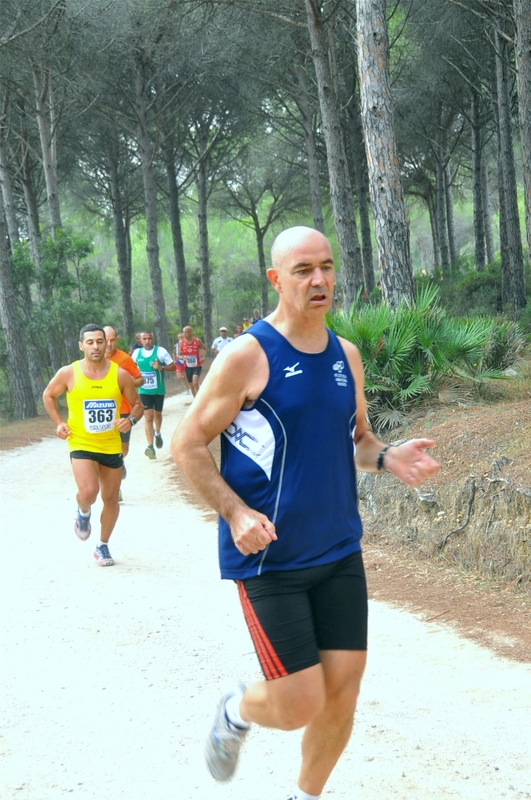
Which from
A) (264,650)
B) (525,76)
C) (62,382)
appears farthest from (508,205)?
(264,650)

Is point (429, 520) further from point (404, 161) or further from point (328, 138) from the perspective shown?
point (404, 161)

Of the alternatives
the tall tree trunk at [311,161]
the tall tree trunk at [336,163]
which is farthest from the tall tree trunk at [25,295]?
→ the tall tree trunk at [336,163]

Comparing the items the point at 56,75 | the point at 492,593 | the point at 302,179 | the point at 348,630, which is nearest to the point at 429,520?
the point at 492,593

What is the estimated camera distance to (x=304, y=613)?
3.05 metres

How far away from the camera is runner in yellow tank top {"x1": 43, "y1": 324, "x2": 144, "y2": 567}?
26.5ft

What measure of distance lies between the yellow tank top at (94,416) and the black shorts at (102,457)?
0.11 ft

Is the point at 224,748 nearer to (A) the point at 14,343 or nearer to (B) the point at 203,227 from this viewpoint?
(A) the point at 14,343

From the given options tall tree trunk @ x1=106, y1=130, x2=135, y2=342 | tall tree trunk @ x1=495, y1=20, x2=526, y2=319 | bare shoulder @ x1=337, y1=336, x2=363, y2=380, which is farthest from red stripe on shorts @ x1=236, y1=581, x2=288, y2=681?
tall tree trunk @ x1=106, y1=130, x2=135, y2=342

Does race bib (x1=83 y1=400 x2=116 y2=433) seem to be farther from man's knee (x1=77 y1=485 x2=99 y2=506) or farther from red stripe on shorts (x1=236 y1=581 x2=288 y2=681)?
red stripe on shorts (x1=236 y1=581 x2=288 y2=681)

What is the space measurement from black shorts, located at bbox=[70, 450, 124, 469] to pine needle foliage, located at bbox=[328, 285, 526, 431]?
309 cm

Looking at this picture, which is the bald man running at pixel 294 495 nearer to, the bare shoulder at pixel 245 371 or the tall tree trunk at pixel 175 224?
the bare shoulder at pixel 245 371

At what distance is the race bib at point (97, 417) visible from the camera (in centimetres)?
806

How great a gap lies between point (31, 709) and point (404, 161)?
34.1 m

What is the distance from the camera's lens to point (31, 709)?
4.79 metres
